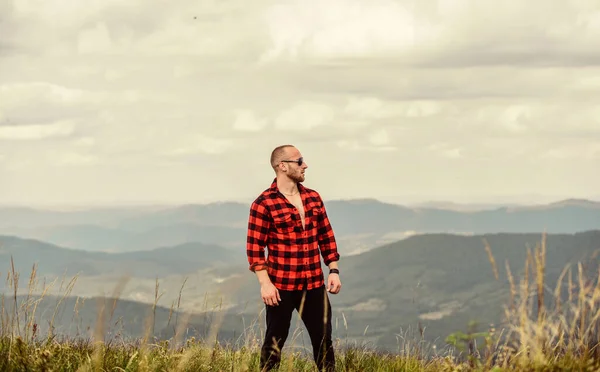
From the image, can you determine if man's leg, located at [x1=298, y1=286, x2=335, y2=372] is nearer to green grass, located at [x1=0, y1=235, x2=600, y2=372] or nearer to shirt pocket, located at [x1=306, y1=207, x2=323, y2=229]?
green grass, located at [x1=0, y1=235, x2=600, y2=372]

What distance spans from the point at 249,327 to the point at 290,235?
1135mm

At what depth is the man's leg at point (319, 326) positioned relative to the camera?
7027mm

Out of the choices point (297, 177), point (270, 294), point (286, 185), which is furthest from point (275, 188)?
point (270, 294)

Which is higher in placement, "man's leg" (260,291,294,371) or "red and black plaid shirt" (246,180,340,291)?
"red and black plaid shirt" (246,180,340,291)

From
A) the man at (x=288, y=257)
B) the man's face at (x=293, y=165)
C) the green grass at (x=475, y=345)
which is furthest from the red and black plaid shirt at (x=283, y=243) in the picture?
the green grass at (x=475, y=345)

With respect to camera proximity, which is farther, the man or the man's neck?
the man's neck

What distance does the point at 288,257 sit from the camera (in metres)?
7.04

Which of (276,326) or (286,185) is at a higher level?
(286,185)

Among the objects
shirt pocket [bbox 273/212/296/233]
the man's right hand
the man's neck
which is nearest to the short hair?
the man's neck

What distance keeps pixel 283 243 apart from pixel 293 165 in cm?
72

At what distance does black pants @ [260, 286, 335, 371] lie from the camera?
7.04 m

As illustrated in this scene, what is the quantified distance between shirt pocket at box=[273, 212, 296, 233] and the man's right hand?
51 centimetres

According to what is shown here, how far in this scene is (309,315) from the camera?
7055 millimetres

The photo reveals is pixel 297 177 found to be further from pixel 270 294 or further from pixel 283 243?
pixel 270 294
